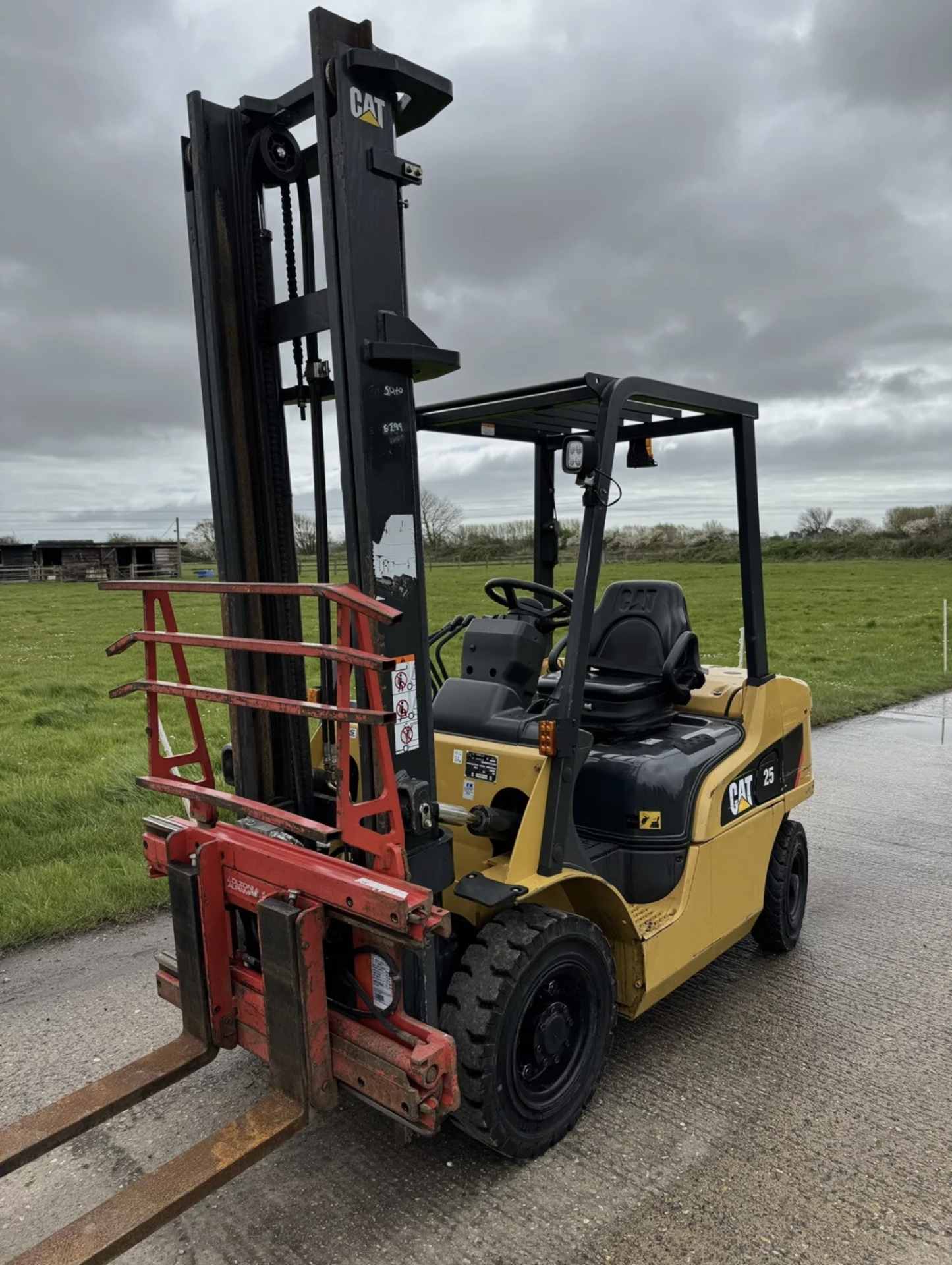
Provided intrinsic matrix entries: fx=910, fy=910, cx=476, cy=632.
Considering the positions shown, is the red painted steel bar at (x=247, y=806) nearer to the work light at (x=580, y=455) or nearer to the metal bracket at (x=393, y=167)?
the work light at (x=580, y=455)

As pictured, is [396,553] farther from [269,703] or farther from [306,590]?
[269,703]

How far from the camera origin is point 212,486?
10.9 ft

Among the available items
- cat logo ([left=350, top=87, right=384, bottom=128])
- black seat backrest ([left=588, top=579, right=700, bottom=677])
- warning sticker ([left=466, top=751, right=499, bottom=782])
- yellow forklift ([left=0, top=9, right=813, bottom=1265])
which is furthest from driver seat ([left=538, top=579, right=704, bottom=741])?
cat logo ([left=350, top=87, right=384, bottom=128])

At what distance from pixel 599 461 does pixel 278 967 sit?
6.91 feet

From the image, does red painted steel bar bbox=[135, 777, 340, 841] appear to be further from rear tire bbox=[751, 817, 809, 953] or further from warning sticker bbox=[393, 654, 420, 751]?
rear tire bbox=[751, 817, 809, 953]

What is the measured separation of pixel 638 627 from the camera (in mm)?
4562

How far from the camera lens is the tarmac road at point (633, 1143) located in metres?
2.94

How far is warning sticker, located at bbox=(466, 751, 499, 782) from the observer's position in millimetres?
3795

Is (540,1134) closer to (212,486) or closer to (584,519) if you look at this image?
(584,519)

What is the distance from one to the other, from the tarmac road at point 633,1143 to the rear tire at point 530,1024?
0.18m

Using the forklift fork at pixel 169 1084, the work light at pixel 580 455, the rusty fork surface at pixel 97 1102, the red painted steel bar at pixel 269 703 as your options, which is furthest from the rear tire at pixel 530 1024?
the work light at pixel 580 455

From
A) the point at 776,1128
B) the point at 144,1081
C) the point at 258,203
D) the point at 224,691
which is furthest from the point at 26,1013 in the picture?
the point at 258,203

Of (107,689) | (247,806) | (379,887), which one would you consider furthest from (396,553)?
(107,689)

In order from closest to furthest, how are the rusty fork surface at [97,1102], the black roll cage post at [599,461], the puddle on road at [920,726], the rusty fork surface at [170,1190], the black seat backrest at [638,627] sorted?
the rusty fork surface at [170,1190] < the rusty fork surface at [97,1102] < the black roll cage post at [599,461] < the black seat backrest at [638,627] < the puddle on road at [920,726]
